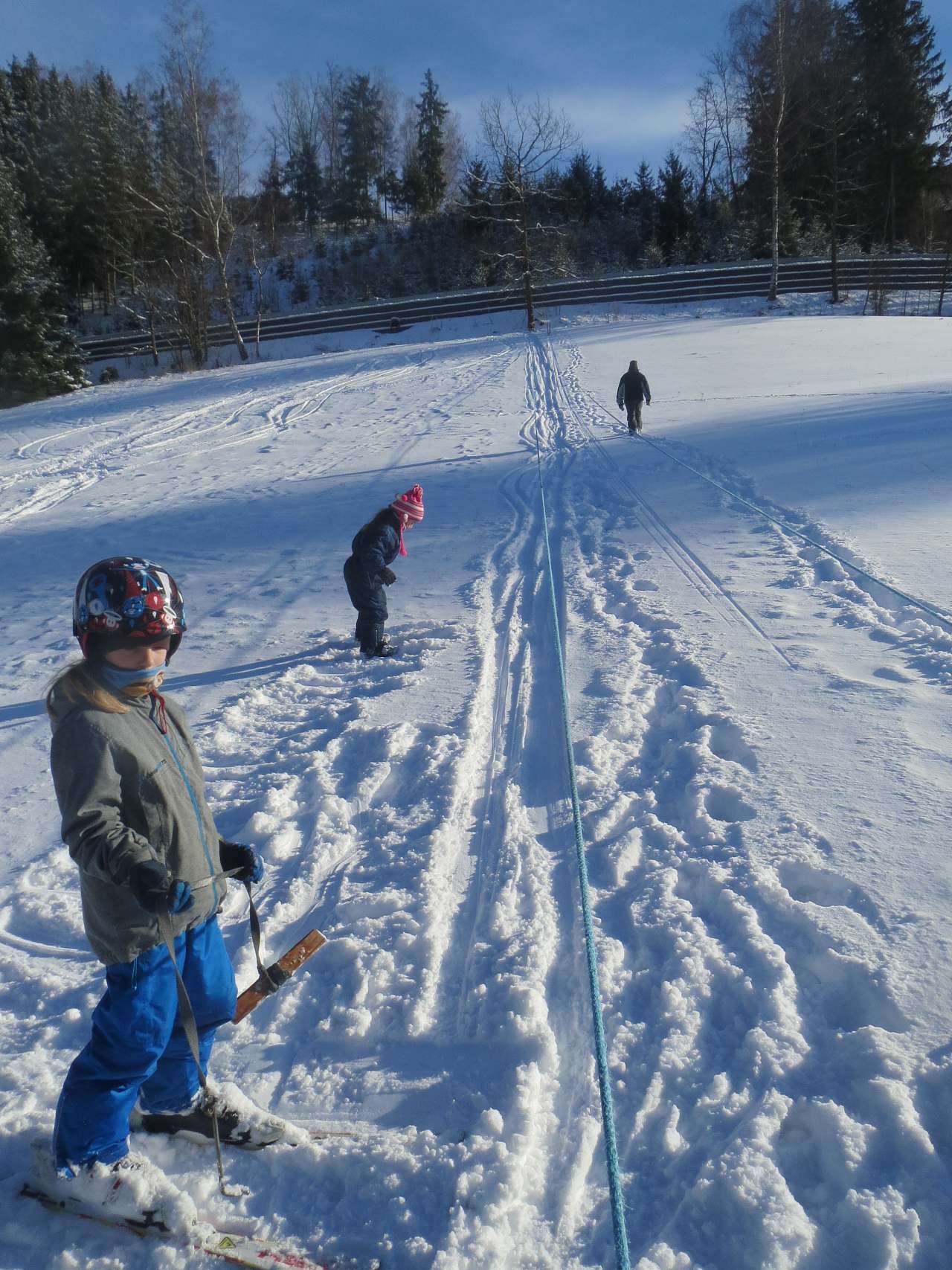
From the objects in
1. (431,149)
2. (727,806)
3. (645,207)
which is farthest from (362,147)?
(727,806)

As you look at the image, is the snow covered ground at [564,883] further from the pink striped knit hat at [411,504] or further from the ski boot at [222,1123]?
the pink striped knit hat at [411,504]

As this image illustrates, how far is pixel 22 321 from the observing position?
25.3 m

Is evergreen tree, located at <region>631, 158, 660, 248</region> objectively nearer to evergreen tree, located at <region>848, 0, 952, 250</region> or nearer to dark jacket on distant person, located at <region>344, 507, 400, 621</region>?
evergreen tree, located at <region>848, 0, 952, 250</region>

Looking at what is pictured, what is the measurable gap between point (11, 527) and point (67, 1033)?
31.1ft

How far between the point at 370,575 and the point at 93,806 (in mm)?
4170

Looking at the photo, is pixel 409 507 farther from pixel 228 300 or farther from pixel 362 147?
pixel 362 147

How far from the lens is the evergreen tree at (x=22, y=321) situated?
25234 mm

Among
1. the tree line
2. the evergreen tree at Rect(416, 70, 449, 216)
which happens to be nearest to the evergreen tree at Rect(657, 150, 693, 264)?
the tree line

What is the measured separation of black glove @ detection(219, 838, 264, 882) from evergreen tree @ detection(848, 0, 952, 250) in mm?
45962

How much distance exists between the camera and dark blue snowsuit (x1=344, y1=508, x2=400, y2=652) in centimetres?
596

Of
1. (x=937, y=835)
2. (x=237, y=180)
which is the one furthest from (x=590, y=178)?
(x=937, y=835)

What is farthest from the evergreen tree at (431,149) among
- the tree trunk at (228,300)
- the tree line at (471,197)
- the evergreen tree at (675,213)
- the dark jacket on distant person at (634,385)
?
the dark jacket on distant person at (634,385)

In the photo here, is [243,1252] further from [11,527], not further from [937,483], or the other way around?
[11,527]

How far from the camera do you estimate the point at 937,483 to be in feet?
29.1
